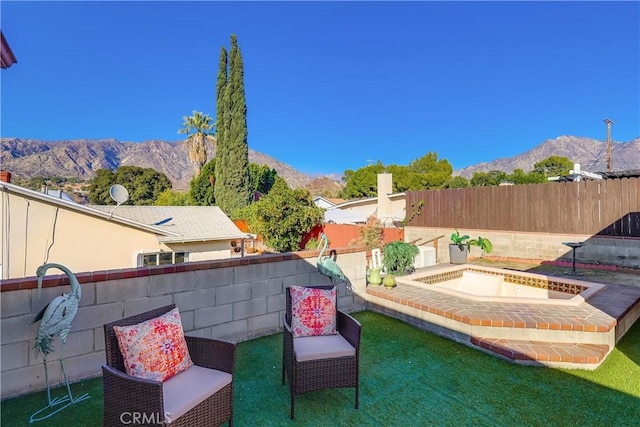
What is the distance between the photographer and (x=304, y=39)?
18.7m

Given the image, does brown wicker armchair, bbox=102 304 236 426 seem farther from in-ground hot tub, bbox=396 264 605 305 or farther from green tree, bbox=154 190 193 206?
green tree, bbox=154 190 193 206

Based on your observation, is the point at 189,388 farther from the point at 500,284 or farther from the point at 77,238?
the point at 77,238

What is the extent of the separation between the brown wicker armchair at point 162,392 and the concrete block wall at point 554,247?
411 inches

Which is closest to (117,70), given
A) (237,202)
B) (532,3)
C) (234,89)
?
(234,89)

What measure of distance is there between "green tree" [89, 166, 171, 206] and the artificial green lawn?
31079mm

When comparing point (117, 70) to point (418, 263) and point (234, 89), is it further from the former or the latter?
point (418, 263)

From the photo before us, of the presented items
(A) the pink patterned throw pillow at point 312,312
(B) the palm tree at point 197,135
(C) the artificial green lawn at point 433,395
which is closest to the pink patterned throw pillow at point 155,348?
(C) the artificial green lawn at point 433,395

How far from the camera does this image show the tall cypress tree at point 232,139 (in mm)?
21188

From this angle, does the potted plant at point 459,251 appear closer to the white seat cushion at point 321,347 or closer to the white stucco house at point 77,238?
the white seat cushion at point 321,347

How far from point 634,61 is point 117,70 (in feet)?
120

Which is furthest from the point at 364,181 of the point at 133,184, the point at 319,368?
the point at 319,368

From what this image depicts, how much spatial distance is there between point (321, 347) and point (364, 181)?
96.6ft

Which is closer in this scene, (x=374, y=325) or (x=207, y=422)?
(x=207, y=422)

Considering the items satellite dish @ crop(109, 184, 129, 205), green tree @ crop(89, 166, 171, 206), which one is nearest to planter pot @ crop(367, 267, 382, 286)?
satellite dish @ crop(109, 184, 129, 205)
